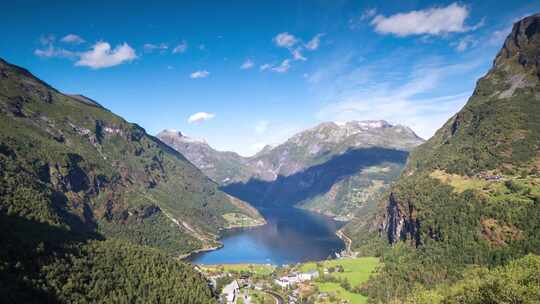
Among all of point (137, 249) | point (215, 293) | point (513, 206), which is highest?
point (513, 206)

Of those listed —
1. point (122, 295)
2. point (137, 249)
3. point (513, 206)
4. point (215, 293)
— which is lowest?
point (215, 293)

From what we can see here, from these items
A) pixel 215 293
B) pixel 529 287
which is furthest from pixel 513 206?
pixel 215 293

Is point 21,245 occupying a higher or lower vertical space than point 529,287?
higher

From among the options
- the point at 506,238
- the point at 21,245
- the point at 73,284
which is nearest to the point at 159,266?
the point at 73,284

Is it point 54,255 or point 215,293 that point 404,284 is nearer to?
point 215,293

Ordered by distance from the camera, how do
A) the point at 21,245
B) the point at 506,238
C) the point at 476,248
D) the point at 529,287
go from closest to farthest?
the point at 529,287 → the point at 21,245 → the point at 506,238 → the point at 476,248

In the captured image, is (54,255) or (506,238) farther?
(506,238)

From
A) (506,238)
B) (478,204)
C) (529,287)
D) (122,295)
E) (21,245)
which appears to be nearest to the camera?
(529,287)

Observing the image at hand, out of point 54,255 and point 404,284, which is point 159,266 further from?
point 404,284

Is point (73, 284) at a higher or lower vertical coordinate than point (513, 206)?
lower
